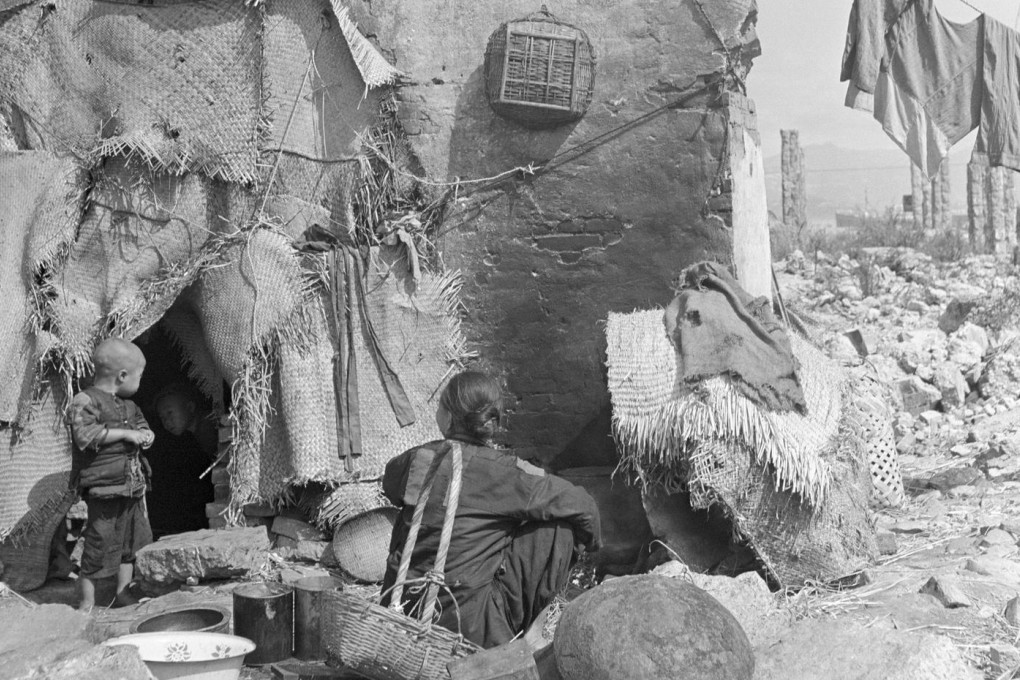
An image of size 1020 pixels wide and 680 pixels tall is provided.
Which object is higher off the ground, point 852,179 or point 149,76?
point 852,179

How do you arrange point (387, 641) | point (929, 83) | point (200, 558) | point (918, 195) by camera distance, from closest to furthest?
point (387, 641) → point (200, 558) → point (929, 83) → point (918, 195)

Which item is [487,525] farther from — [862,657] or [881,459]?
[881,459]

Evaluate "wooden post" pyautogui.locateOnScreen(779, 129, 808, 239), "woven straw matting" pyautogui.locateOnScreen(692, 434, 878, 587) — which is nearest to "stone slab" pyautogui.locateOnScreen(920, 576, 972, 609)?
"woven straw matting" pyautogui.locateOnScreen(692, 434, 878, 587)

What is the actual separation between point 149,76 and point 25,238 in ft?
3.53

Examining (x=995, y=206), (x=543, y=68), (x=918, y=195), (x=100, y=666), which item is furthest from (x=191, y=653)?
(x=918, y=195)

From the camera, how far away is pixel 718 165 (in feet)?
17.9

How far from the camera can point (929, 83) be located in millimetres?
6652

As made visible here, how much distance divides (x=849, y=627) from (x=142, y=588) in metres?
3.42

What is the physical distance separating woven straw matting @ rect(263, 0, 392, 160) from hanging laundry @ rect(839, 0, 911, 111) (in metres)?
3.01

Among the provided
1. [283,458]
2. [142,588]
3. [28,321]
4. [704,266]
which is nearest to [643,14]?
[704,266]

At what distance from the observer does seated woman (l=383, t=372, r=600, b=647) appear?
12.0 ft

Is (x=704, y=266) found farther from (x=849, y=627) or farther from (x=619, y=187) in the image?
(x=849, y=627)

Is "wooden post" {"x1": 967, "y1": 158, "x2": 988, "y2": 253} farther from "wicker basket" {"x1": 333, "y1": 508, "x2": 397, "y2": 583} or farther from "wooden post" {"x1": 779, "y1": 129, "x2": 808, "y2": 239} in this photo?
"wicker basket" {"x1": 333, "y1": 508, "x2": 397, "y2": 583}

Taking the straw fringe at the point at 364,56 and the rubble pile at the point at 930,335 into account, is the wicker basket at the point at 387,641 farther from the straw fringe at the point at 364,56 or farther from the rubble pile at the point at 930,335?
the rubble pile at the point at 930,335
